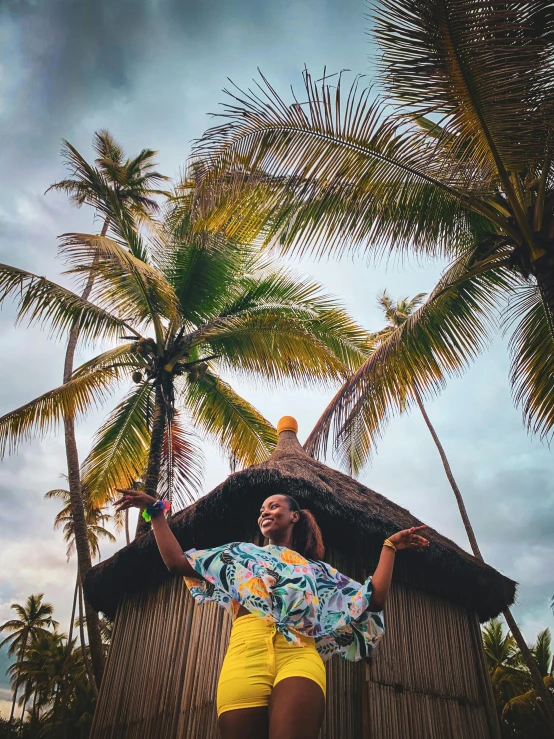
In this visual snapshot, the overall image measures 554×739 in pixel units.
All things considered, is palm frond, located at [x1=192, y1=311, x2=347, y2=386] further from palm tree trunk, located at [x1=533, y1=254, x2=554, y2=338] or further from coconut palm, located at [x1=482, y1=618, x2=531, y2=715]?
coconut palm, located at [x1=482, y1=618, x2=531, y2=715]

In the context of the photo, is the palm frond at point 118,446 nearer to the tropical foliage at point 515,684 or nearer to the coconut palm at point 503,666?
the tropical foliage at point 515,684

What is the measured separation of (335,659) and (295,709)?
3388mm

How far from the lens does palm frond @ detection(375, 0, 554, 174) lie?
4395mm

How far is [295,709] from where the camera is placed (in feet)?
6.32

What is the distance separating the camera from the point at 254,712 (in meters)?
2.00

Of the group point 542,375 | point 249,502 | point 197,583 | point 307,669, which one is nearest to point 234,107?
point 249,502

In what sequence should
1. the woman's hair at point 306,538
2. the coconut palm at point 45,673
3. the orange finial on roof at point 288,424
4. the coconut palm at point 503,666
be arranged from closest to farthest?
the woman's hair at point 306,538
the orange finial on roof at point 288,424
the coconut palm at point 503,666
the coconut palm at point 45,673

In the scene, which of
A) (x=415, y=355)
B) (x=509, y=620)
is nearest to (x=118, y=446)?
(x=415, y=355)

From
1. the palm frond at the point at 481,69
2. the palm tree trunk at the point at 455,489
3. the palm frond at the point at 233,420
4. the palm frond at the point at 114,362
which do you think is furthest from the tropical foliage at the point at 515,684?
the palm frond at the point at 481,69

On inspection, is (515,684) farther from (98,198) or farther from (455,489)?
(98,198)

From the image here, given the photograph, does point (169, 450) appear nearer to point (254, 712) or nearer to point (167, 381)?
point (167, 381)

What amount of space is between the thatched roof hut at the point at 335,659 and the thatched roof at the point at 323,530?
14 millimetres

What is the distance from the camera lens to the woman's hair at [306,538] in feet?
8.92

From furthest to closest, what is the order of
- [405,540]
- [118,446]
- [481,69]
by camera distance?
[118,446] → [481,69] → [405,540]
